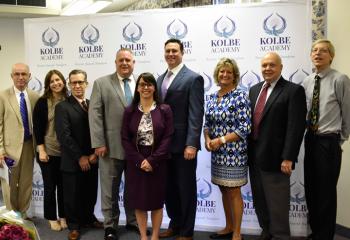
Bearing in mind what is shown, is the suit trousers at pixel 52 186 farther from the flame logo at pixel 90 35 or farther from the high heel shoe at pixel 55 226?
the flame logo at pixel 90 35

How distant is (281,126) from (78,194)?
183 cm

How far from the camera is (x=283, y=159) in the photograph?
267 centimetres

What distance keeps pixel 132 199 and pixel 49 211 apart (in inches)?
41.0

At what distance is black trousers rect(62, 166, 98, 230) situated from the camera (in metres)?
3.10

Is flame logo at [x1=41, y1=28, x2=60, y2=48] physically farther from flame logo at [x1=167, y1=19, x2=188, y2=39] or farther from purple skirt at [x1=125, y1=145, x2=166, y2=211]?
purple skirt at [x1=125, y1=145, x2=166, y2=211]

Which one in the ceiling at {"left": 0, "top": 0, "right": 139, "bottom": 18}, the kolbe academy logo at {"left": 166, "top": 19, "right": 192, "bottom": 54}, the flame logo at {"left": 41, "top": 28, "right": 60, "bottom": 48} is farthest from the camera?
the ceiling at {"left": 0, "top": 0, "right": 139, "bottom": 18}

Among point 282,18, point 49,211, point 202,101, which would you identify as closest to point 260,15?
point 282,18

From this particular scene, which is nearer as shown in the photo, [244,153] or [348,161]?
[244,153]

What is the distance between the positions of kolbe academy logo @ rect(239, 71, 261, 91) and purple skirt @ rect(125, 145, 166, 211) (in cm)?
108

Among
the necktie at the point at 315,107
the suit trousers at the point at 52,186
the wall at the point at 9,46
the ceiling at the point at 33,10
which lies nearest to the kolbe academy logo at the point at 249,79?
the necktie at the point at 315,107

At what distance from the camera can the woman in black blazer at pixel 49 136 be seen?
3205mm

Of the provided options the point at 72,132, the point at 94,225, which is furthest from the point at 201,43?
the point at 94,225

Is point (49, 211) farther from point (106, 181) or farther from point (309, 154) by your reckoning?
point (309, 154)

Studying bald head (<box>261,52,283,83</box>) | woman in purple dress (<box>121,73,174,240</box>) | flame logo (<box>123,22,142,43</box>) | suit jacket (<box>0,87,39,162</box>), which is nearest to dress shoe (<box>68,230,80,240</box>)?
woman in purple dress (<box>121,73,174,240</box>)
